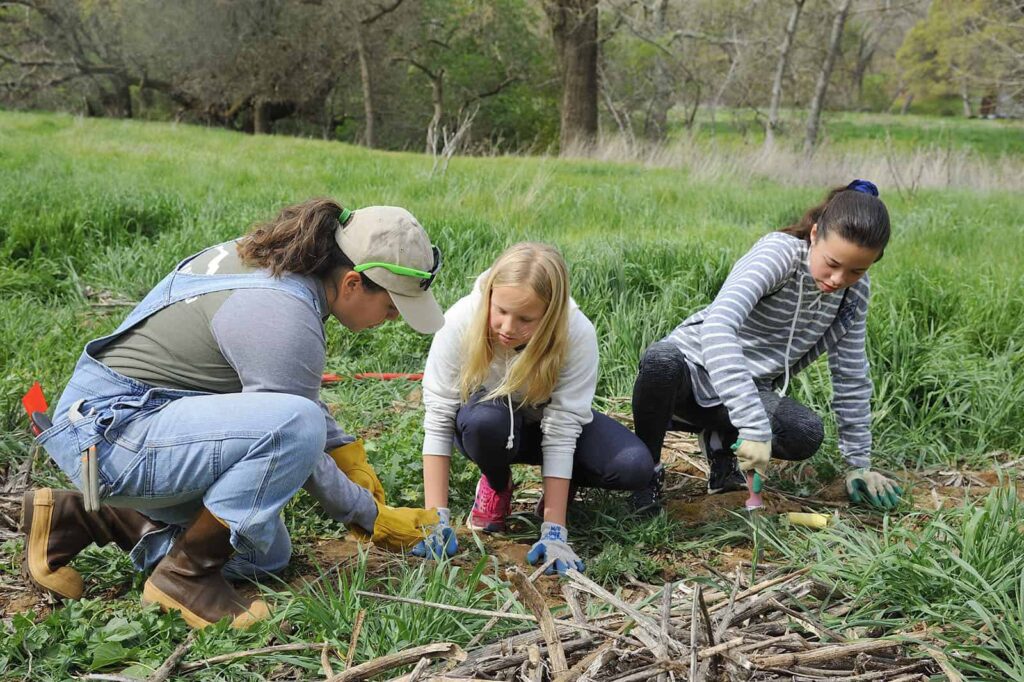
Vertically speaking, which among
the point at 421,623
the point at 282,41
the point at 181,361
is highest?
the point at 282,41

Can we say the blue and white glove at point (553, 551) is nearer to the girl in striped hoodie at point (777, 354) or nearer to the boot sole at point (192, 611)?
the girl in striped hoodie at point (777, 354)

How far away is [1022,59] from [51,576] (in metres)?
22.5

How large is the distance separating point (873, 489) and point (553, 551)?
1.30 metres

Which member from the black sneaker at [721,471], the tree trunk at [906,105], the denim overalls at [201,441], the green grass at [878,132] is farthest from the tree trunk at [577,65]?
the tree trunk at [906,105]

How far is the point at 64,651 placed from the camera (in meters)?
2.15

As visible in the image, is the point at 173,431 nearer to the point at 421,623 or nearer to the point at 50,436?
the point at 50,436

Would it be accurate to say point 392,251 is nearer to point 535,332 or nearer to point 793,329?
point 535,332

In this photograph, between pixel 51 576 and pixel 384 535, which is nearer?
pixel 51 576

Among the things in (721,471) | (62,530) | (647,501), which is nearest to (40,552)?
(62,530)

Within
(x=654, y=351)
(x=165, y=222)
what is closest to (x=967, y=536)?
(x=654, y=351)

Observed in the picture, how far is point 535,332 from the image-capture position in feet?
8.76

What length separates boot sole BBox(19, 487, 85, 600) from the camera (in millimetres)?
2424

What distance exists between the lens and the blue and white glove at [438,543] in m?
2.61

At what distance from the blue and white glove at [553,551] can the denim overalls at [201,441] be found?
0.78 metres
